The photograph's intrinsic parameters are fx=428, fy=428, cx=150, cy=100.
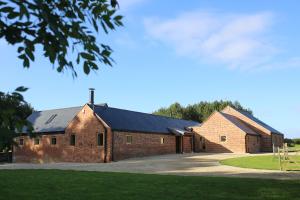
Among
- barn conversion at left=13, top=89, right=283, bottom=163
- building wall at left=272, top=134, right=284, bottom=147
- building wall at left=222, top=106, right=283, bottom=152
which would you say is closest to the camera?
barn conversion at left=13, top=89, right=283, bottom=163

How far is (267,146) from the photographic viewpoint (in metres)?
56.4

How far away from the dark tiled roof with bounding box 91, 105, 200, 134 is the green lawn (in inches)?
869

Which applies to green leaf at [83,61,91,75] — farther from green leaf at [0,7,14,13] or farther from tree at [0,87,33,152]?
green leaf at [0,7,14,13]

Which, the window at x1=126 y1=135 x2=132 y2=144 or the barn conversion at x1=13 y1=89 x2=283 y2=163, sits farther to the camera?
the window at x1=126 y1=135 x2=132 y2=144

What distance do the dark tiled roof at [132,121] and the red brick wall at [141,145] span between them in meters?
0.55

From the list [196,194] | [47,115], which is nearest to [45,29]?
[196,194]

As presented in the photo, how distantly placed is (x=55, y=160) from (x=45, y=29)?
127ft

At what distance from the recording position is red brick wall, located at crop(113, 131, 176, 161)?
1518 inches

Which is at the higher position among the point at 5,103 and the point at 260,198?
the point at 5,103

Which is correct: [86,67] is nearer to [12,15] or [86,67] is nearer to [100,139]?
[12,15]

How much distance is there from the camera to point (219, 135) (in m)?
50.2

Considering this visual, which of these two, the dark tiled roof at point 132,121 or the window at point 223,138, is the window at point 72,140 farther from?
the window at point 223,138

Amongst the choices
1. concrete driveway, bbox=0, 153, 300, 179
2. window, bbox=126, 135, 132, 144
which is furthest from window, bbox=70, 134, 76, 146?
concrete driveway, bbox=0, 153, 300, 179

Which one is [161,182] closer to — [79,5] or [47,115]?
[79,5]
